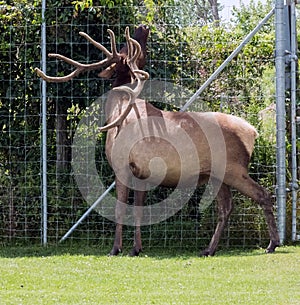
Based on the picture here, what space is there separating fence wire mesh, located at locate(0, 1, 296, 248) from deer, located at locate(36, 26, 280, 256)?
Result: 3.07ft

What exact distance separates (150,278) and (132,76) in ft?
9.18

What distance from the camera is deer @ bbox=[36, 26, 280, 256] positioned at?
356 inches

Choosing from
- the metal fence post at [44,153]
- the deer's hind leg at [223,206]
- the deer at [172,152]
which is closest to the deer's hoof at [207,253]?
the deer at [172,152]

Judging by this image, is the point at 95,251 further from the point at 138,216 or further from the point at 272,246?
the point at 272,246

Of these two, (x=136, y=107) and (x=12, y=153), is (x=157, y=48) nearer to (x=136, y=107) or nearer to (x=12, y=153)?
(x=136, y=107)

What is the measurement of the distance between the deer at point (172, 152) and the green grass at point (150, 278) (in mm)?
532

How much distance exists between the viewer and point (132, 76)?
9328 millimetres

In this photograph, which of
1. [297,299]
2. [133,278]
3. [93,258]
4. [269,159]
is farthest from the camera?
[269,159]

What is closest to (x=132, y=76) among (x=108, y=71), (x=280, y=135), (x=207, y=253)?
(x=108, y=71)

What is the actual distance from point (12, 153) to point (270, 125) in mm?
3301

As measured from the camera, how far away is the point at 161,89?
34.0 ft

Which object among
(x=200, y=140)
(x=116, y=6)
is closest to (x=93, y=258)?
(x=200, y=140)

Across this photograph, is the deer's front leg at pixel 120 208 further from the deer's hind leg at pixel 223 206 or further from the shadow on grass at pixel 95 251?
the deer's hind leg at pixel 223 206

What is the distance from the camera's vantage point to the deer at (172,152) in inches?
356
